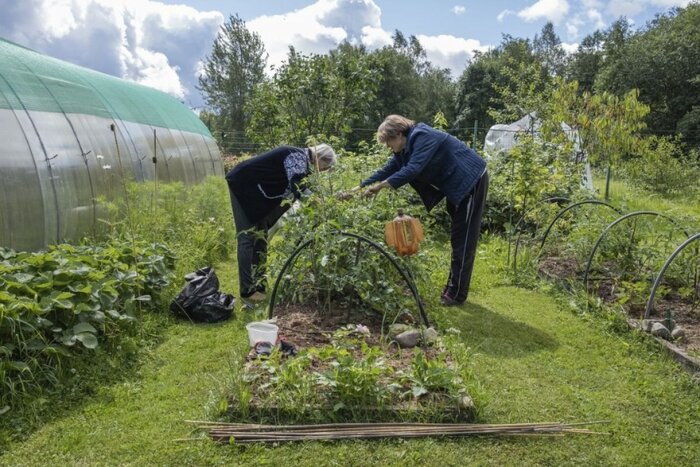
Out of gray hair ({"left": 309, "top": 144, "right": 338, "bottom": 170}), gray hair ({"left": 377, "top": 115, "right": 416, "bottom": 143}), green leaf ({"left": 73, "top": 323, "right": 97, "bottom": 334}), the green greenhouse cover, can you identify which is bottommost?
green leaf ({"left": 73, "top": 323, "right": 97, "bottom": 334})

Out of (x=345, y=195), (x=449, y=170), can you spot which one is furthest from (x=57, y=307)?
(x=449, y=170)

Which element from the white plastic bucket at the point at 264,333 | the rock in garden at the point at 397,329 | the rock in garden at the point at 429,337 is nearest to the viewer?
the white plastic bucket at the point at 264,333

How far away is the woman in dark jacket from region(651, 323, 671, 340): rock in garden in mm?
2662

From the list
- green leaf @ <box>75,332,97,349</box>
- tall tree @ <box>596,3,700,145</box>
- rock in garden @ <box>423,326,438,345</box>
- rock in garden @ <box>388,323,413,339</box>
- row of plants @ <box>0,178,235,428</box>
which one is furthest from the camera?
tall tree @ <box>596,3,700,145</box>

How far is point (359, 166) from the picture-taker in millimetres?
7086

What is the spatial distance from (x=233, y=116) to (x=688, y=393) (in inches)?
1244

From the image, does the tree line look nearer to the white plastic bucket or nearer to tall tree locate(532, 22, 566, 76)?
tall tree locate(532, 22, 566, 76)

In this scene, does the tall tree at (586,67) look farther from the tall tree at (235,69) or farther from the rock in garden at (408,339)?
the rock in garden at (408,339)

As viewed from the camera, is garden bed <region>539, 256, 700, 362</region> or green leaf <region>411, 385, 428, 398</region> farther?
garden bed <region>539, 256, 700, 362</region>

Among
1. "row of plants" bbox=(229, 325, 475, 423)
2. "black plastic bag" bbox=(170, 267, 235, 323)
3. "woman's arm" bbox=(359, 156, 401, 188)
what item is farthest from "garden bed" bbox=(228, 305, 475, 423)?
"woman's arm" bbox=(359, 156, 401, 188)

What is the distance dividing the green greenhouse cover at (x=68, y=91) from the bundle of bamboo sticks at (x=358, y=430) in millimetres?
3938

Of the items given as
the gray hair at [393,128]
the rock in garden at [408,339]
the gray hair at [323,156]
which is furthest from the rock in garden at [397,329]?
the gray hair at [393,128]

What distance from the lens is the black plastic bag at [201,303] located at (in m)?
4.09

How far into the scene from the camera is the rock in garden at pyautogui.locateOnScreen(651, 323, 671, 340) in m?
3.56
